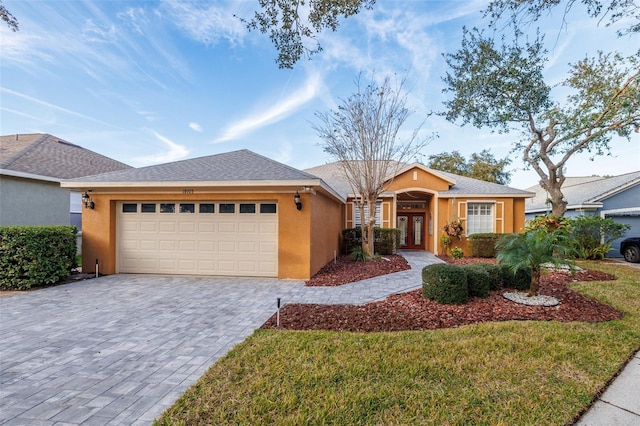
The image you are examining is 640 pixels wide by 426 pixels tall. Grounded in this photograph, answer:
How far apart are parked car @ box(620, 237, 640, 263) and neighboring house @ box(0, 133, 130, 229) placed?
24.4 meters

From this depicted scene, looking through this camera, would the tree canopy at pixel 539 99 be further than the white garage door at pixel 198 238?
Yes

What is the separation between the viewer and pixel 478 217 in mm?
14445

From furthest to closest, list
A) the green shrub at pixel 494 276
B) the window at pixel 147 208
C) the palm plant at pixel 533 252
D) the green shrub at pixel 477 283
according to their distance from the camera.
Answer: the window at pixel 147 208 < the green shrub at pixel 494 276 < the green shrub at pixel 477 283 < the palm plant at pixel 533 252

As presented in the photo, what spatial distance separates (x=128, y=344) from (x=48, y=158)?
517 inches

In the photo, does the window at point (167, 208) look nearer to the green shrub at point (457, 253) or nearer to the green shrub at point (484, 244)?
the green shrub at point (457, 253)

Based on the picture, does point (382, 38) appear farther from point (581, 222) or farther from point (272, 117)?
A: point (581, 222)

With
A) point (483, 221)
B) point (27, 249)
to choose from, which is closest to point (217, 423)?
point (27, 249)

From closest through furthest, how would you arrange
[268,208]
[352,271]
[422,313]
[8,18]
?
[8,18], [422,313], [268,208], [352,271]

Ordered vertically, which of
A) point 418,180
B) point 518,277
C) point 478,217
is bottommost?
point 518,277

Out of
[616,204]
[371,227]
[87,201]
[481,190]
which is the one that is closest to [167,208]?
[87,201]

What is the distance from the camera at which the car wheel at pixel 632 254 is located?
41.5ft

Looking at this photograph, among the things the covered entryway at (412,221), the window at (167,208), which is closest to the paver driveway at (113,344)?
the window at (167,208)

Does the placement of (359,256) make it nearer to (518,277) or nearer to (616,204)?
(518,277)

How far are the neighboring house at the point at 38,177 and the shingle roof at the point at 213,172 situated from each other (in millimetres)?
3939
